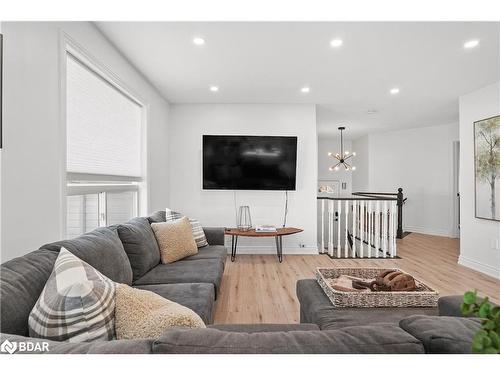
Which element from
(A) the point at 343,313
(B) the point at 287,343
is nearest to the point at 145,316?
(B) the point at 287,343

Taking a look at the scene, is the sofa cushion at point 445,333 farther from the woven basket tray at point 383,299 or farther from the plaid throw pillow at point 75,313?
the plaid throw pillow at point 75,313

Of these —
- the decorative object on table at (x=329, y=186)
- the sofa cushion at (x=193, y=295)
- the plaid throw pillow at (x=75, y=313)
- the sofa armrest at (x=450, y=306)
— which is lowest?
the sofa cushion at (x=193, y=295)

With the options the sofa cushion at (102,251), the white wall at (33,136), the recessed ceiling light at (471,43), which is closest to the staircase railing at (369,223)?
the recessed ceiling light at (471,43)

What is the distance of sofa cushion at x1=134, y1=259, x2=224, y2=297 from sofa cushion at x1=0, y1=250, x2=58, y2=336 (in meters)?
0.98

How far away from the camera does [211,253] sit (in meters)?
3.03

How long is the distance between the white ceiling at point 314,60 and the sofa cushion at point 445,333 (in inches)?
92.2

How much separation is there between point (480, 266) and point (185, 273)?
13.4ft

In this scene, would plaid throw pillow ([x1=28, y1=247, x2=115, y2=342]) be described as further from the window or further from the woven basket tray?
the window

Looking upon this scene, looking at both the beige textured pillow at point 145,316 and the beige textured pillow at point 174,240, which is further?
the beige textured pillow at point 174,240

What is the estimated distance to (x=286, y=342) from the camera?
29.6 inches

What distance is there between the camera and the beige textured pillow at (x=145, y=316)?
0.92 metres

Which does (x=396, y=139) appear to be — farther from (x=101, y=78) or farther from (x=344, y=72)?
(x=101, y=78)
